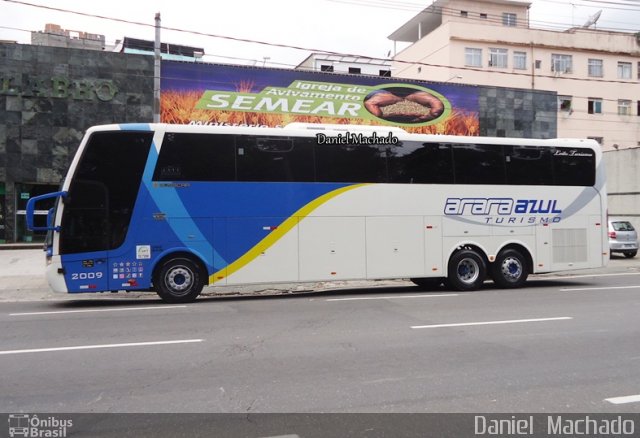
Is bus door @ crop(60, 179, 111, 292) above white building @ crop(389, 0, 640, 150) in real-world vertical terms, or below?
below

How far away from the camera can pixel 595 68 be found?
4966cm

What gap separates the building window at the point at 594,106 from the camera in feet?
158

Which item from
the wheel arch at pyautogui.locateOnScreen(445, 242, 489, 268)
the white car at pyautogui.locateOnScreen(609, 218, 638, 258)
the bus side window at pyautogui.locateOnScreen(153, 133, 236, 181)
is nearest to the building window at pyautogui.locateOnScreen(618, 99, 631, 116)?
the white car at pyautogui.locateOnScreen(609, 218, 638, 258)

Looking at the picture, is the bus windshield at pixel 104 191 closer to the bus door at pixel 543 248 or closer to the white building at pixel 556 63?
the bus door at pixel 543 248

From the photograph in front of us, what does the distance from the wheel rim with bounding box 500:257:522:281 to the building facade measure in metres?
19.0

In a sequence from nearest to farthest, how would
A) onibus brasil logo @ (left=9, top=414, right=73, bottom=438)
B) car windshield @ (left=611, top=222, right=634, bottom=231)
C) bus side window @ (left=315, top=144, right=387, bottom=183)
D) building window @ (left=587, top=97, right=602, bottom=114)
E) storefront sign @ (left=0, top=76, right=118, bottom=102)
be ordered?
onibus brasil logo @ (left=9, top=414, right=73, bottom=438) → bus side window @ (left=315, top=144, right=387, bottom=183) → car windshield @ (left=611, top=222, right=634, bottom=231) → storefront sign @ (left=0, top=76, right=118, bottom=102) → building window @ (left=587, top=97, right=602, bottom=114)

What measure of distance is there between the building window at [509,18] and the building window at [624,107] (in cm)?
1227

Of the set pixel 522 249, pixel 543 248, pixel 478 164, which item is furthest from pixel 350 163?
pixel 543 248

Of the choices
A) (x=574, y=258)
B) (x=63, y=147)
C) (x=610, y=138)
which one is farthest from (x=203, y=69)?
(x=610, y=138)

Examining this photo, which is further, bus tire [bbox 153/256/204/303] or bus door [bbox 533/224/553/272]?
bus door [bbox 533/224/553/272]

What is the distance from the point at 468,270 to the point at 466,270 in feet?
0.18

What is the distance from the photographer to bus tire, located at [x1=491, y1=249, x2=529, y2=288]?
13.6 metres

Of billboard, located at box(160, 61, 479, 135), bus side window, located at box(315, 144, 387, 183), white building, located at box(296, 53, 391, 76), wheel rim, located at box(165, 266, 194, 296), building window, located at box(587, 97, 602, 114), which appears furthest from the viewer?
building window, located at box(587, 97, 602, 114)

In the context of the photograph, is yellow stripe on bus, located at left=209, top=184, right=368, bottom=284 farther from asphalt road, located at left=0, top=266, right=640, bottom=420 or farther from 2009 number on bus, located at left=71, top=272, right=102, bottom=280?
2009 number on bus, located at left=71, top=272, right=102, bottom=280
